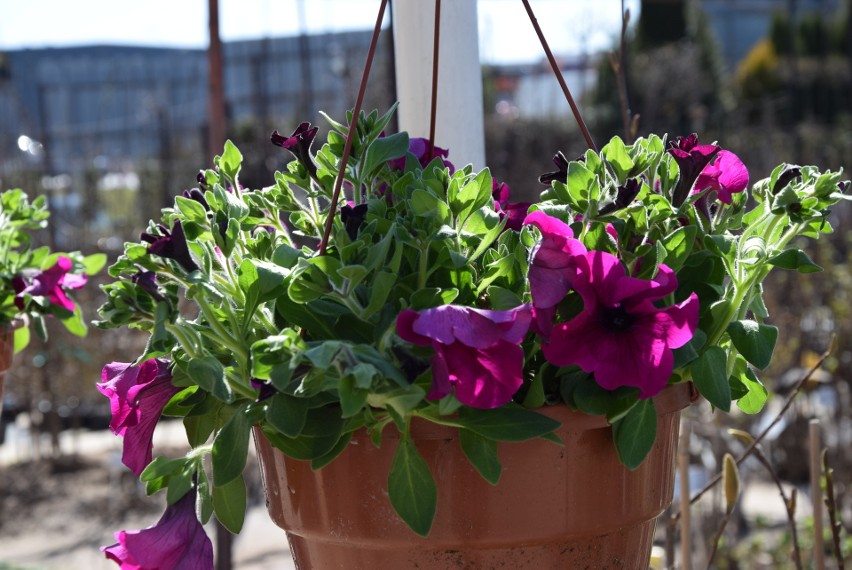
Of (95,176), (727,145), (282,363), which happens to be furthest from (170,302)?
(727,145)

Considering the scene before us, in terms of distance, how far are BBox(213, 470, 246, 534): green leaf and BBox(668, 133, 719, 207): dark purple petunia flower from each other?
1.41ft

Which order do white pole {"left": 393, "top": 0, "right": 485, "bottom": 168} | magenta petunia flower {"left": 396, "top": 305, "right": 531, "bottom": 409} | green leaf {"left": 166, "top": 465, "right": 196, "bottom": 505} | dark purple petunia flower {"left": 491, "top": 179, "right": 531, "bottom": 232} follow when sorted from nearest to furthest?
magenta petunia flower {"left": 396, "top": 305, "right": 531, "bottom": 409} < green leaf {"left": 166, "top": 465, "right": 196, "bottom": 505} < dark purple petunia flower {"left": 491, "top": 179, "right": 531, "bottom": 232} < white pole {"left": 393, "top": 0, "right": 485, "bottom": 168}

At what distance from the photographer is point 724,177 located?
2.71 feet

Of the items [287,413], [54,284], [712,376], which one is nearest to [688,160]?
[712,376]

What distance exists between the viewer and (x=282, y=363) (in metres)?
0.65

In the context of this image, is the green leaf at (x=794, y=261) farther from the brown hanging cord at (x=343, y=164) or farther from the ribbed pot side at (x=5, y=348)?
the ribbed pot side at (x=5, y=348)

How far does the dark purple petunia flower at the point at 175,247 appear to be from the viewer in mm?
685

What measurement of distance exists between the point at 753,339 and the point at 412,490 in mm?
298

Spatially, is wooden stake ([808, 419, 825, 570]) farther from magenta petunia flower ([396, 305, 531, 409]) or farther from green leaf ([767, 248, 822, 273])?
magenta petunia flower ([396, 305, 531, 409])

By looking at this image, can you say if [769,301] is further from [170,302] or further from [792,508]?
[170,302]

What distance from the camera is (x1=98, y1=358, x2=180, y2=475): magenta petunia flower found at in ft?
2.49

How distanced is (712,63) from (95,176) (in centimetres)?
1045

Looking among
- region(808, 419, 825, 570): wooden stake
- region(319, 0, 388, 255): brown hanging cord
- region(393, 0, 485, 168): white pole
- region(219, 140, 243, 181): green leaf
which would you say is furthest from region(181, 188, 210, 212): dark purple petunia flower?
region(808, 419, 825, 570): wooden stake

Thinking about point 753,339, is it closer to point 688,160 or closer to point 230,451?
point 688,160
